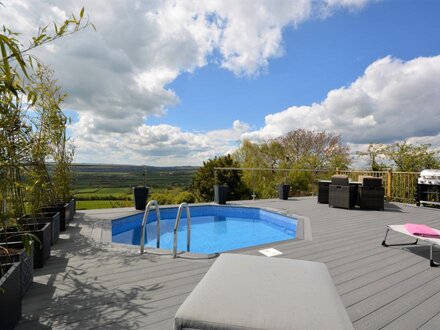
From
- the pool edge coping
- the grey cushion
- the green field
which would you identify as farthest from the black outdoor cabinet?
Answer: the grey cushion

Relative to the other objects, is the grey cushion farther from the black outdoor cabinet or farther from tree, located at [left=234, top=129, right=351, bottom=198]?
tree, located at [left=234, top=129, right=351, bottom=198]

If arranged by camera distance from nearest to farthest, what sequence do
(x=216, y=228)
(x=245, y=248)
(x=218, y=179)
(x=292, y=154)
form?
(x=245, y=248) < (x=216, y=228) < (x=218, y=179) < (x=292, y=154)

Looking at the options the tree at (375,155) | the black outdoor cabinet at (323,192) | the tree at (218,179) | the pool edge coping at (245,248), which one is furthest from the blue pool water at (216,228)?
the tree at (375,155)

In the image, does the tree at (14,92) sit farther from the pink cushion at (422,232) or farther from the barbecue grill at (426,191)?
the barbecue grill at (426,191)

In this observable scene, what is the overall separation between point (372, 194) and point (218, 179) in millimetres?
6146

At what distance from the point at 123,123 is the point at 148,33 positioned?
20.5ft

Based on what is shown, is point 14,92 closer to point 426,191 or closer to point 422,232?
point 422,232

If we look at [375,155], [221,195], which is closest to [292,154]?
[375,155]

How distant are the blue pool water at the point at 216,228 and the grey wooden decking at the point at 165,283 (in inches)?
52.2

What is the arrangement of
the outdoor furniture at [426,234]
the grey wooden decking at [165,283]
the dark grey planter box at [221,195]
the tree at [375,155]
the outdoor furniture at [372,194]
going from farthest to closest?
the tree at [375,155]
the dark grey planter box at [221,195]
the outdoor furniture at [372,194]
the outdoor furniture at [426,234]
the grey wooden decking at [165,283]

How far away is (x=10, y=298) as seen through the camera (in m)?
1.55

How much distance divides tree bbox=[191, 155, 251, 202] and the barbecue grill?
6310mm

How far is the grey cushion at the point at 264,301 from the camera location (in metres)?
1.08

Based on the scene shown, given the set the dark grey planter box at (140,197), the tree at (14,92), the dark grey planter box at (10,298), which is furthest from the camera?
the dark grey planter box at (140,197)
